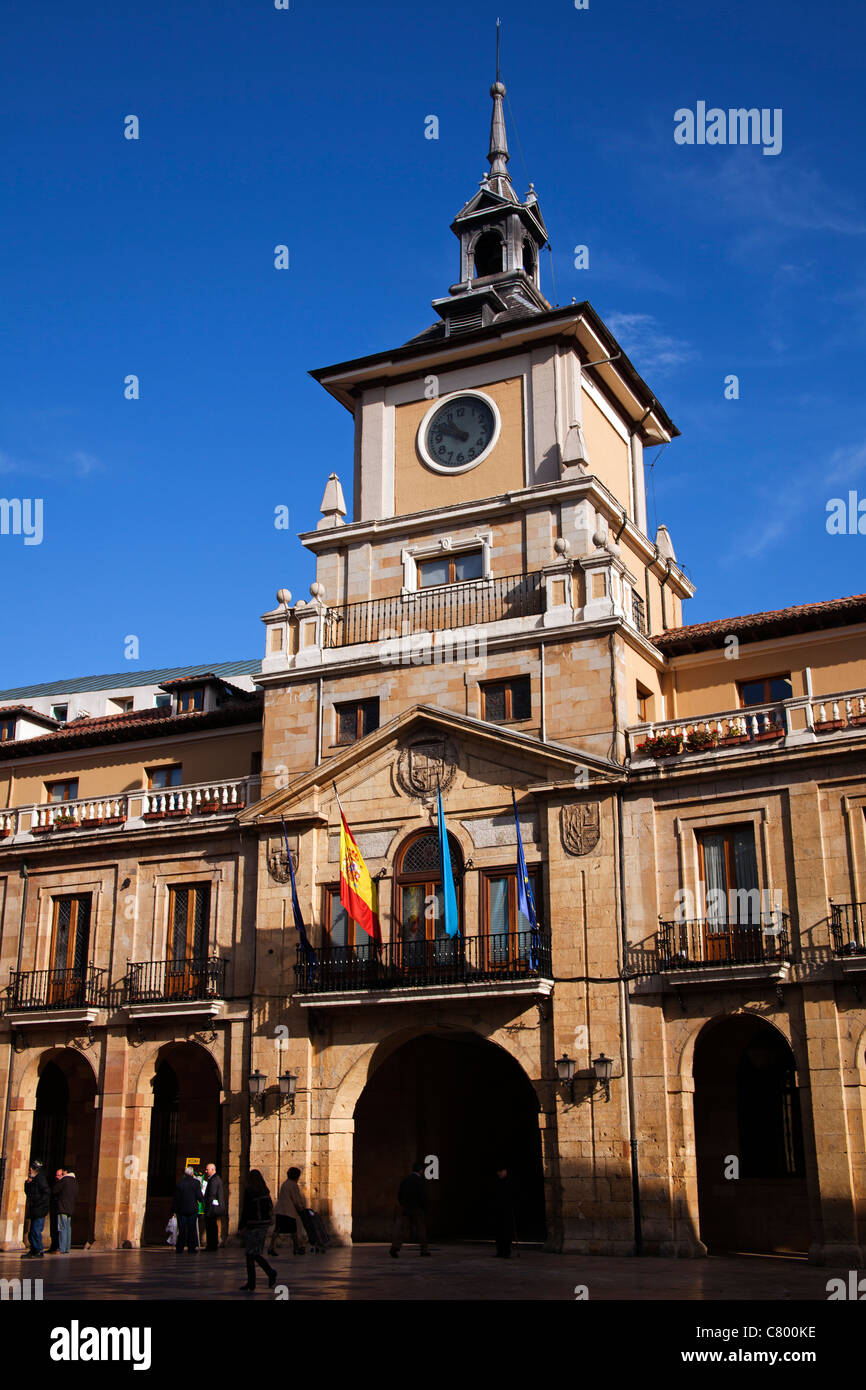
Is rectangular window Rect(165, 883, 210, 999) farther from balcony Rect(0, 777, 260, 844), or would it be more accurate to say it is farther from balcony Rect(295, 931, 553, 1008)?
balcony Rect(295, 931, 553, 1008)

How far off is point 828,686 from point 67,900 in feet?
58.7

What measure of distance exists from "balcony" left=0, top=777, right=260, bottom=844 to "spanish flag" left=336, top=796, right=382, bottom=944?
4.77m

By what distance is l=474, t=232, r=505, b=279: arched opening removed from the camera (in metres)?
37.7

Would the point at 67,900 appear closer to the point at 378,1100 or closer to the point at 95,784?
the point at 95,784

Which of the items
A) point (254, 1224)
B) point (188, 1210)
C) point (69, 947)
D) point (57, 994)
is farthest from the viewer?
point (69, 947)

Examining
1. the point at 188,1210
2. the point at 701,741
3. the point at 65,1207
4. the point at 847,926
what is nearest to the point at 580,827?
the point at 701,741

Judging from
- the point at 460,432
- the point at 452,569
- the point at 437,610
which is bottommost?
the point at 437,610

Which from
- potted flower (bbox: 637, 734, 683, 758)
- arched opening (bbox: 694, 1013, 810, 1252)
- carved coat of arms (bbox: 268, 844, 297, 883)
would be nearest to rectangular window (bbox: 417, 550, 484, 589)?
potted flower (bbox: 637, 734, 683, 758)

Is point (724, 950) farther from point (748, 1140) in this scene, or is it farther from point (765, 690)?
point (765, 690)

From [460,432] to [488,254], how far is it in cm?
659

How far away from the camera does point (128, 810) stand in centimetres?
3309
